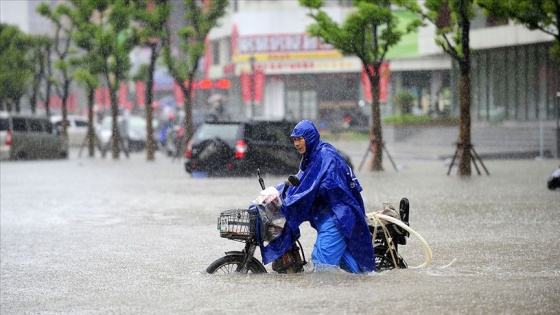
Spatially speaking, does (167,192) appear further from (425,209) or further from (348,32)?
(348,32)

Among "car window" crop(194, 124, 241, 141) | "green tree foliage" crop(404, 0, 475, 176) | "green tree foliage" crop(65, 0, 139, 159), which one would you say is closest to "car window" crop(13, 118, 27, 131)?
"green tree foliage" crop(65, 0, 139, 159)

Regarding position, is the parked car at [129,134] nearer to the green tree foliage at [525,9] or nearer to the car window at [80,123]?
the car window at [80,123]

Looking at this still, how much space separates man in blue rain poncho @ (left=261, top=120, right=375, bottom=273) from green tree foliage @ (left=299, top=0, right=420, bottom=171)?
23.9 meters

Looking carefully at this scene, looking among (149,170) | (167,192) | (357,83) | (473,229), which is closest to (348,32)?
(149,170)

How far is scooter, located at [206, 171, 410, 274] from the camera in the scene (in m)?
10.9

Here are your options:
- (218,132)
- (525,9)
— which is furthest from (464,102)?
(218,132)

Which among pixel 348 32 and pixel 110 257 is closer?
pixel 110 257

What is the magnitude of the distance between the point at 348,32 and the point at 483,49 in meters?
24.8

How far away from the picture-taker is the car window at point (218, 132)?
31578mm

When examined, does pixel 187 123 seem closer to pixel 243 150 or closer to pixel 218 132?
pixel 218 132

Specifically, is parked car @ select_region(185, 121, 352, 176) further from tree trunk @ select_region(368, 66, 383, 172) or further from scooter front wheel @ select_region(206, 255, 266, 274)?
scooter front wheel @ select_region(206, 255, 266, 274)

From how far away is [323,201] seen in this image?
1131 cm

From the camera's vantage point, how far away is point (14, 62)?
68.6 metres

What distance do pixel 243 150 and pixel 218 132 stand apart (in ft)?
2.92
